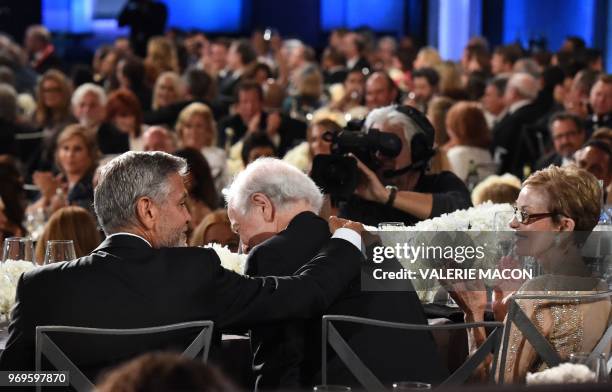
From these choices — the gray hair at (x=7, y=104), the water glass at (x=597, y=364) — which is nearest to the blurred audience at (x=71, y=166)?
the gray hair at (x=7, y=104)

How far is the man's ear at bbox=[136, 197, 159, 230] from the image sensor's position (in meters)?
2.91

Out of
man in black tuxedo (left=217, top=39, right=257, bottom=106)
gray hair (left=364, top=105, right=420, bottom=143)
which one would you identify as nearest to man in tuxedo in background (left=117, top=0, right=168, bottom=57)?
man in black tuxedo (left=217, top=39, right=257, bottom=106)

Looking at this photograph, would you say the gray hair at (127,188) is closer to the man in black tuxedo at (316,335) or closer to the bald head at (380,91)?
the man in black tuxedo at (316,335)

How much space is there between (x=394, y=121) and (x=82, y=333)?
2.24 metres

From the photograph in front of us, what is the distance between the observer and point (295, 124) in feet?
28.9

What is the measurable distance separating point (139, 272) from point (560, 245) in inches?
45.3

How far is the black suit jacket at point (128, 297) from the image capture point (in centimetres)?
279

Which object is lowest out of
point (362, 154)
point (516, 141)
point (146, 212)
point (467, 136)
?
point (516, 141)

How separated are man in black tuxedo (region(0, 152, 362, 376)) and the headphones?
175cm

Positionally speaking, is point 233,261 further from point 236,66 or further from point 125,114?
point 236,66

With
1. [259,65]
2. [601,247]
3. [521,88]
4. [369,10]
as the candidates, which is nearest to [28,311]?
[601,247]

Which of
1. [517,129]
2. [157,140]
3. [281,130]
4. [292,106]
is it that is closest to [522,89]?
[517,129]

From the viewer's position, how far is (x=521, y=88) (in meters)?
9.55

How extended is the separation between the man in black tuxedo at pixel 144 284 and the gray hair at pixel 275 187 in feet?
0.92
